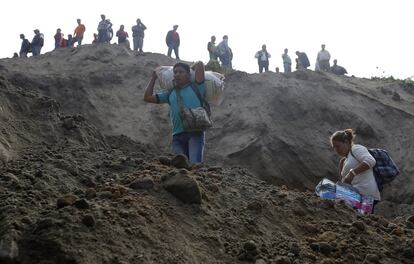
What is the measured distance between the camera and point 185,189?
3.66m

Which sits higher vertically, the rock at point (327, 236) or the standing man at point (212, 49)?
the standing man at point (212, 49)

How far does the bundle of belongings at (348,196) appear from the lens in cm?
528

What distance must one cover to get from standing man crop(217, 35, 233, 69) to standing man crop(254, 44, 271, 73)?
3.22ft

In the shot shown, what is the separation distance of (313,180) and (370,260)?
7521 mm

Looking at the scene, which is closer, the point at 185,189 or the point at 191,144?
the point at 185,189

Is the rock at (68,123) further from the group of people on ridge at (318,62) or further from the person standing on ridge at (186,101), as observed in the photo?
the group of people on ridge at (318,62)

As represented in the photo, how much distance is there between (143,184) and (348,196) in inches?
96.1

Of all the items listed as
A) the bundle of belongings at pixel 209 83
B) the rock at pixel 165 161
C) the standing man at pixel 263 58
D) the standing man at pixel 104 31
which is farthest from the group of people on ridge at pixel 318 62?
the rock at pixel 165 161

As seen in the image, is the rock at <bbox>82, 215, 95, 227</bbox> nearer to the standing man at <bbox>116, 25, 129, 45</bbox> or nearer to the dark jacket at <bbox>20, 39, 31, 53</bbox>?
the standing man at <bbox>116, 25, 129, 45</bbox>

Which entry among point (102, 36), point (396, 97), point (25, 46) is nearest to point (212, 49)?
point (102, 36)

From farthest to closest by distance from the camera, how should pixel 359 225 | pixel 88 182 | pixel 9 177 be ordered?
pixel 359 225
pixel 88 182
pixel 9 177

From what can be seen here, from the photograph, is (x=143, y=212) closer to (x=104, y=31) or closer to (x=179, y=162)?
(x=179, y=162)

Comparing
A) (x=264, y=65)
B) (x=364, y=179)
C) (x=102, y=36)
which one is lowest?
(x=364, y=179)

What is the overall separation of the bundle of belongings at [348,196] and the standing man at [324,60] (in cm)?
1331
